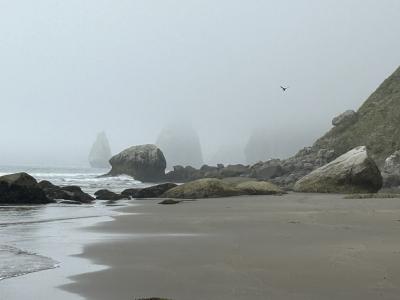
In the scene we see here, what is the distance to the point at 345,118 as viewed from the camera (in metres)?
64.3

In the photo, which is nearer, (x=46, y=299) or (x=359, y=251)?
(x=46, y=299)

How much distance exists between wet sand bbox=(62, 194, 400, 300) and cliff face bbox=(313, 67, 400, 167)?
37.1 m

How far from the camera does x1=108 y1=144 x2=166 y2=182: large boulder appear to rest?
77375 mm

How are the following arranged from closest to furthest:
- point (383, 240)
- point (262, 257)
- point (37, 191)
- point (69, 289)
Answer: point (69, 289)
point (262, 257)
point (383, 240)
point (37, 191)

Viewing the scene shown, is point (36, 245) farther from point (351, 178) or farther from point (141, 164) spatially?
point (141, 164)

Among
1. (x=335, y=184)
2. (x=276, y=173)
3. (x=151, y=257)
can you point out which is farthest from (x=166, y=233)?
(x=276, y=173)

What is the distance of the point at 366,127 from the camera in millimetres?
57031

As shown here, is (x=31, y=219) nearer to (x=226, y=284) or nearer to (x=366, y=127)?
(x=226, y=284)

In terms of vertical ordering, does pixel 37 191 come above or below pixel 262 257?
above

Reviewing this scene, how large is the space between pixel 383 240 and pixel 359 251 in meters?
1.32

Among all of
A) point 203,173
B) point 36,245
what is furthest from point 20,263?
point 203,173

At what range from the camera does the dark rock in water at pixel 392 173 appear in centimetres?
3291

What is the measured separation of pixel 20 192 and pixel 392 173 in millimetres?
25511

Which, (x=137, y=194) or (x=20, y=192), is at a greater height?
(x=20, y=192)
